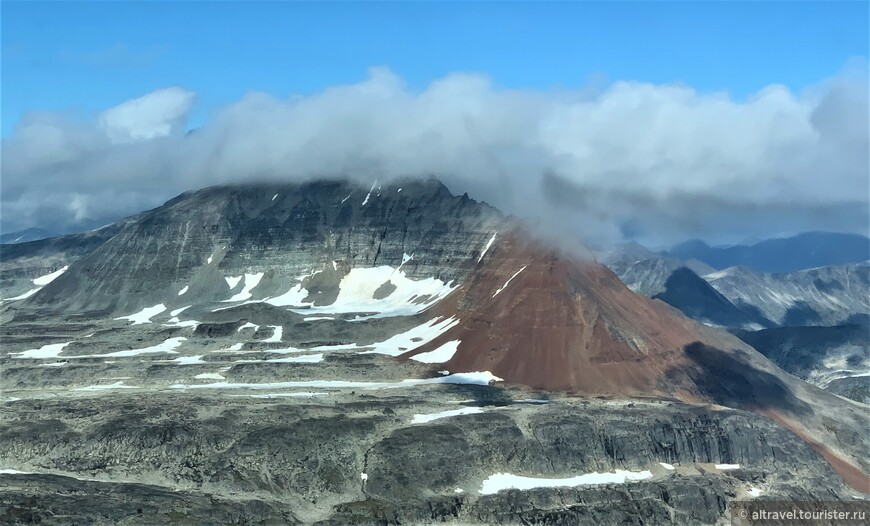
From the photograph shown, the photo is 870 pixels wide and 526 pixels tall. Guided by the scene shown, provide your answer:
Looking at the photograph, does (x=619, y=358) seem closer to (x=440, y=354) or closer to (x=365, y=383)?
(x=440, y=354)

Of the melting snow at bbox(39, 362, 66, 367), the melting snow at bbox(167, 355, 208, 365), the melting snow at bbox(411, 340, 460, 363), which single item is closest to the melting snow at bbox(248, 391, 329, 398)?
the melting snow at bbox(411, 340, 460, 363)

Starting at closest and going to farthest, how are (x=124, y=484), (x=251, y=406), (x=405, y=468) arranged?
(x=124, y=484)
(x=405, y=468)
(x=251, y=406)

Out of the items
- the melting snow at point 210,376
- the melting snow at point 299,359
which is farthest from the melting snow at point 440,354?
the melting snow at point 210,376

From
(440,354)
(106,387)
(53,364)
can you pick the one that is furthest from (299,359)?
(53,364)

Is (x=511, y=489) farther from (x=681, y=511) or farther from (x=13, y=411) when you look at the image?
(x=13, y=411)

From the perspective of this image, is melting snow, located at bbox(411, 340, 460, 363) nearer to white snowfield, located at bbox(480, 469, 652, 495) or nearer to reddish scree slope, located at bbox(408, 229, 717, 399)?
reddish scree slope, located at bbox(408, 229, 717, 399)

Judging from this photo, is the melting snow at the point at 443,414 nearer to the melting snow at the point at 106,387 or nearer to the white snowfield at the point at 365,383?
the white snowfield at the point at 365,383

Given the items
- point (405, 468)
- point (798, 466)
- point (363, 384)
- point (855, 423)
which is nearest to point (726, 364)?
point (855, 423)
